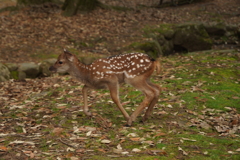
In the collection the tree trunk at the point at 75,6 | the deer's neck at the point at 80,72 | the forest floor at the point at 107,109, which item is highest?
the tree trunk at the point at 75,6

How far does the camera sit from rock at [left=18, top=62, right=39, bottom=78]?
1030 cm

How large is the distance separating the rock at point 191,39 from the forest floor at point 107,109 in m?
2.04

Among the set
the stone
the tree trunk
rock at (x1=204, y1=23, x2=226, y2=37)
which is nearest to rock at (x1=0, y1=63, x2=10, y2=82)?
the stone

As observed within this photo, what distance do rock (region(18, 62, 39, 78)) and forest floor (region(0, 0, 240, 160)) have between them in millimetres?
600

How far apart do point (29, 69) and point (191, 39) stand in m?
7.34

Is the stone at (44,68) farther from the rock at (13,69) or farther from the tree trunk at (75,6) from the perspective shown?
the tree trunk at (75,6)

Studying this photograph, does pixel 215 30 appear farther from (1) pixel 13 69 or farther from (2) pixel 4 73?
(2) pixel 4 73

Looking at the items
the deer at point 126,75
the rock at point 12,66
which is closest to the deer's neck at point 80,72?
the deer at point 126,75

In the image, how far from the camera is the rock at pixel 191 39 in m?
14.5

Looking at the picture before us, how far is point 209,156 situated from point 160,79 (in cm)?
463

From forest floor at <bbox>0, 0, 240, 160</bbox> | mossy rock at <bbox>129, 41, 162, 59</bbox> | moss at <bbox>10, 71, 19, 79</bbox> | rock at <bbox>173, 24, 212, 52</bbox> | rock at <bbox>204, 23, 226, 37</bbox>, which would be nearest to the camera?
forest floor at <bbox>0, 0, 240, 160</bbox>

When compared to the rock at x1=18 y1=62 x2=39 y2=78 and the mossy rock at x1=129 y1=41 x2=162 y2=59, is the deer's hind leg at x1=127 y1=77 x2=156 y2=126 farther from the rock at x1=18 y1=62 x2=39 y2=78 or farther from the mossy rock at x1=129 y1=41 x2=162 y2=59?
the mossy rock at x1=129 y1=41 x2=162 y2=59

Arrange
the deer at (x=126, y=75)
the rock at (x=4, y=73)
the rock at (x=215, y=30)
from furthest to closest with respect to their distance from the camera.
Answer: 1. the rock at (x=215, y=30)
2. the rock at (x=4, y=73)
3. the deer at (x=126, y=75)

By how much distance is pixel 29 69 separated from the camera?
1034 centimetres
